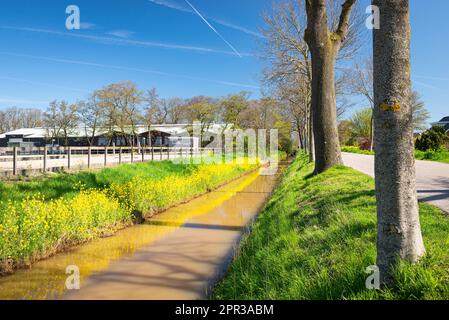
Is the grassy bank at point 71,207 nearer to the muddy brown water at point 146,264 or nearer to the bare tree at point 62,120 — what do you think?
the muddy brown water at point 146,264

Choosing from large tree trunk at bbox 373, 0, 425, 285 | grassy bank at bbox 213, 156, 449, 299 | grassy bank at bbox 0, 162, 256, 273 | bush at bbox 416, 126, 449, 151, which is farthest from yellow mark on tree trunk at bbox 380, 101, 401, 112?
bush at bbox 416, 126, 449, 151

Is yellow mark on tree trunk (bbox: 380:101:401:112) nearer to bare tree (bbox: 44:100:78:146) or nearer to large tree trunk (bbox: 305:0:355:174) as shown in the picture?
large tree trunk (bbox: 305:0:355:174)

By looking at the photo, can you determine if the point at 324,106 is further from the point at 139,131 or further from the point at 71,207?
the point at 139,131

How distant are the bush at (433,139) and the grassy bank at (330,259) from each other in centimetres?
2782

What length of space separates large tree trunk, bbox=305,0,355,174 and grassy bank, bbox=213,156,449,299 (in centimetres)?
503

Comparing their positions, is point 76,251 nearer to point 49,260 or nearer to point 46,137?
point 49,260

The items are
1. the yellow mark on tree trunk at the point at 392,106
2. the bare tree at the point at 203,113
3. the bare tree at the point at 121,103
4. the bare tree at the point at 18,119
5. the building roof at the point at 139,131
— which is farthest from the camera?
the bare tree at the point at 18,119

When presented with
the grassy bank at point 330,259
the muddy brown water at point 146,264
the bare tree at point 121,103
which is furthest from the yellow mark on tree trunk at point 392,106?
the bare tree at point 121,103

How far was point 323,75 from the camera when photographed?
12.4 m

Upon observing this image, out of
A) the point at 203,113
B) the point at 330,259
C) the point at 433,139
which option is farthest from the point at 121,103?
the point at 330,259

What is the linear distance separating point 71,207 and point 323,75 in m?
9.26

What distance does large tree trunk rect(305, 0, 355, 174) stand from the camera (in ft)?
40.5

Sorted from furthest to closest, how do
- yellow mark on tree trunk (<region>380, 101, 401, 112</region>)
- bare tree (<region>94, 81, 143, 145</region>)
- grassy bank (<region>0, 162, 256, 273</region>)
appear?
bare tree (<region>94, 81, 143, 145</region>) < grassy bank (<region>0, 162, 256, 273</region>) < yellow mark on tree trunk (<region>380, 101, 401, 112</region>)

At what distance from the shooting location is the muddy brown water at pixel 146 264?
632 centimetres
